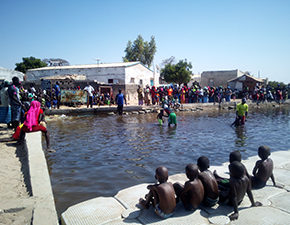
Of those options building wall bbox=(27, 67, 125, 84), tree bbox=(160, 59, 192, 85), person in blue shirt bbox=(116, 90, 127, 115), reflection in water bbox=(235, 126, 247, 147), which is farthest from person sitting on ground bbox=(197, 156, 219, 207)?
tree bbox=(160, 59, 192, 85)

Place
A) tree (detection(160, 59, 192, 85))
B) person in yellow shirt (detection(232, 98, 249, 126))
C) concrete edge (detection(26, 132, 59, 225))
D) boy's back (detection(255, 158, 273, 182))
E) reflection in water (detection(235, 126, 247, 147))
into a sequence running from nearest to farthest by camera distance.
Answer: concrete edge (detection(26, 132, 59, 225))
boy's back (detection(255, 158, 273, 182))
reflection in water (detection(235, 126, 247, 147))
person in yellow shirt (detection(232, 98, 249, 126))
tree (detection(160, 59, 192, 85))

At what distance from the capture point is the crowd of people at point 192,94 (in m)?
22.4

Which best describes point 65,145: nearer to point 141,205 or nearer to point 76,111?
point 141,205

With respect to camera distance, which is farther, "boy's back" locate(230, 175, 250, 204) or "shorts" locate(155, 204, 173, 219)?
"boy's back" locate(230, 175, 250, 204)

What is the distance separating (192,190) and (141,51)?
47.0 metres

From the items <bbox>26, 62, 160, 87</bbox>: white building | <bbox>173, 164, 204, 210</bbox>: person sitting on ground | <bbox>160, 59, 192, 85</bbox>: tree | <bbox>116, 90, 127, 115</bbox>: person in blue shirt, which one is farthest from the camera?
<bbox>160, 59, 192, 85</bbox>: tree

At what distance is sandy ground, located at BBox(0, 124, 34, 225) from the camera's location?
367 centimetres

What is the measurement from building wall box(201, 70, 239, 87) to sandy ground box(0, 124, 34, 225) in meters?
42.5

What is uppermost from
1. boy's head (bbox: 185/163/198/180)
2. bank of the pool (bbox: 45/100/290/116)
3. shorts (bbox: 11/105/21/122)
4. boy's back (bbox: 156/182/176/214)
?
shorts (bbox: 11/105/21/122)

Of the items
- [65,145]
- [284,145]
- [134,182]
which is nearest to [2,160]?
[65,145]

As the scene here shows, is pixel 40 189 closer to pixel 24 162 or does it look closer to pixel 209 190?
pixel 24 162

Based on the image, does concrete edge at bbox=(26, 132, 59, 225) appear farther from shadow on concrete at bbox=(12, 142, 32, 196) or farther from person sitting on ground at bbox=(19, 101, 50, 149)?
person sitting on ground at bbox=(19, 101, 50, 149)

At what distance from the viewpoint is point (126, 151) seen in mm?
8219

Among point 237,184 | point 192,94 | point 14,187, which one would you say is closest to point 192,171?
point 237,184
